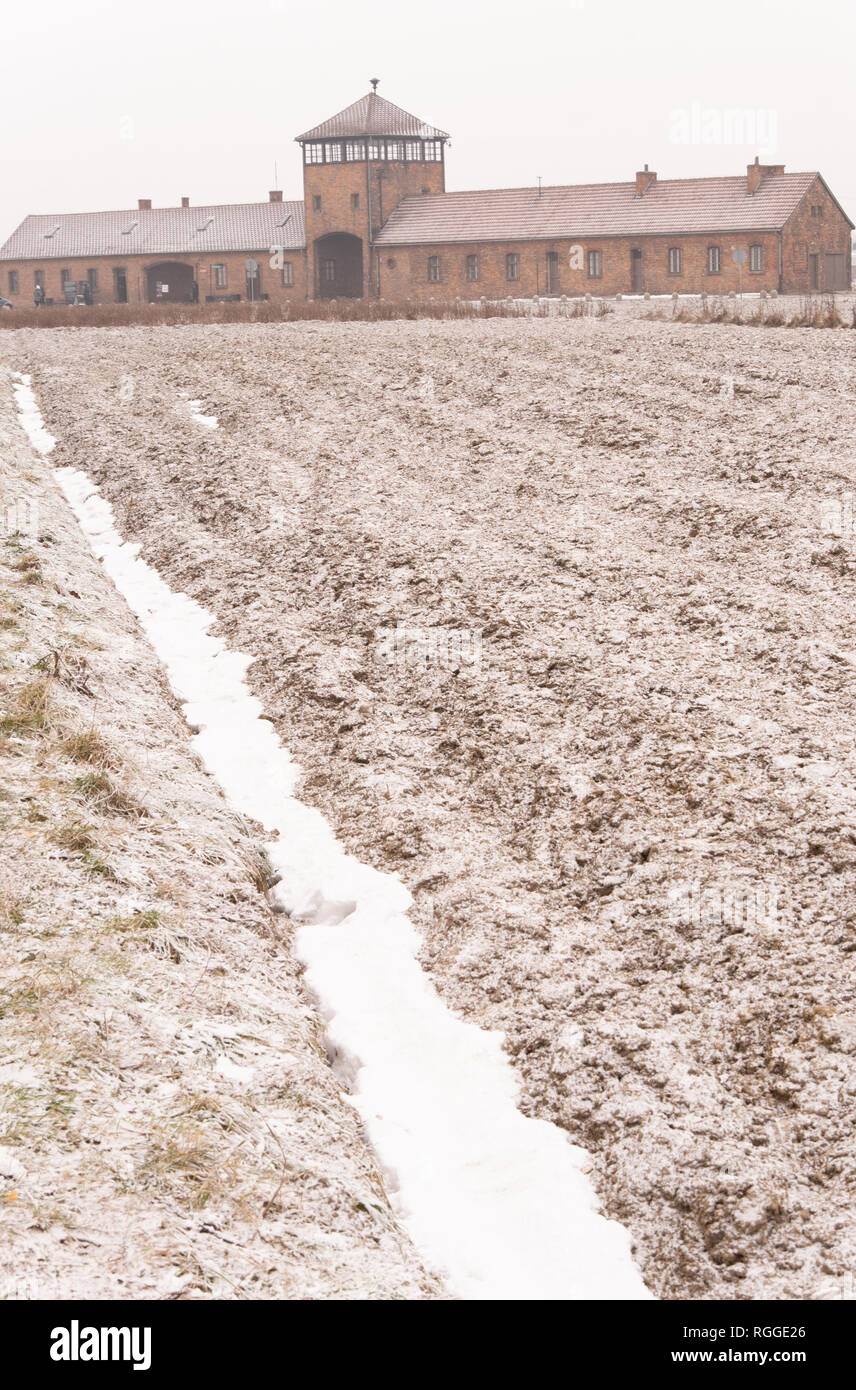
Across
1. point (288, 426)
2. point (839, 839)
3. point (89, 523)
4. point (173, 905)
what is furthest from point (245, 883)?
point (288, 426)

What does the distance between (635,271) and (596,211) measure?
379cm

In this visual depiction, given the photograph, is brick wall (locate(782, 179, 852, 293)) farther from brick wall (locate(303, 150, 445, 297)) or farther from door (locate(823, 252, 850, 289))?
brick wall (locate(303, 150, 445, 297))

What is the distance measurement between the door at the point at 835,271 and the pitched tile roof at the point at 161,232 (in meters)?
26.3

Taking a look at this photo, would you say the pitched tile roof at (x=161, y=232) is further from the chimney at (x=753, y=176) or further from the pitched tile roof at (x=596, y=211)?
the chimney at (x=753, y=176)

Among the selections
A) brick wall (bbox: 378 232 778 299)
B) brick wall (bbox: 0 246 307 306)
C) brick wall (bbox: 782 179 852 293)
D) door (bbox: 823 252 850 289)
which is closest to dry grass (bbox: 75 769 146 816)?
brick wall (bbox: 378 232 778 299)

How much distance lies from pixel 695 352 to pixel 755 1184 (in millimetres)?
14561

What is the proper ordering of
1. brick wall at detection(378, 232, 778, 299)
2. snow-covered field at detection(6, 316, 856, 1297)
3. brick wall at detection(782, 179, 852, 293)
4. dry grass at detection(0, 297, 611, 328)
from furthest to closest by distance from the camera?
1. brick wall at detection(378, 232, 778, 299)
2. brick wall at detection(782, 179, 852, 293)
3. dry grass at detection(0, 297, 611, 328)
4. snow-covered field at detection(6, 316, 856, 1297)

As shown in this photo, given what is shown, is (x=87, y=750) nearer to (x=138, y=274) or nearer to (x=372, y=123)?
(x=372, y=123)

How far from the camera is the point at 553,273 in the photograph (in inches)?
2238

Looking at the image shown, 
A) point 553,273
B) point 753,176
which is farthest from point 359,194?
point 753,176

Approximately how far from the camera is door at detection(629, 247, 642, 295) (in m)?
55.3

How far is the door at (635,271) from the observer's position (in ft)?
181

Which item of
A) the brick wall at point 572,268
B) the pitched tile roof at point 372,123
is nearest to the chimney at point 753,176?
the brick wall at point 572,268

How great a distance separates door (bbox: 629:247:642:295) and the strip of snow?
53.8 metres
